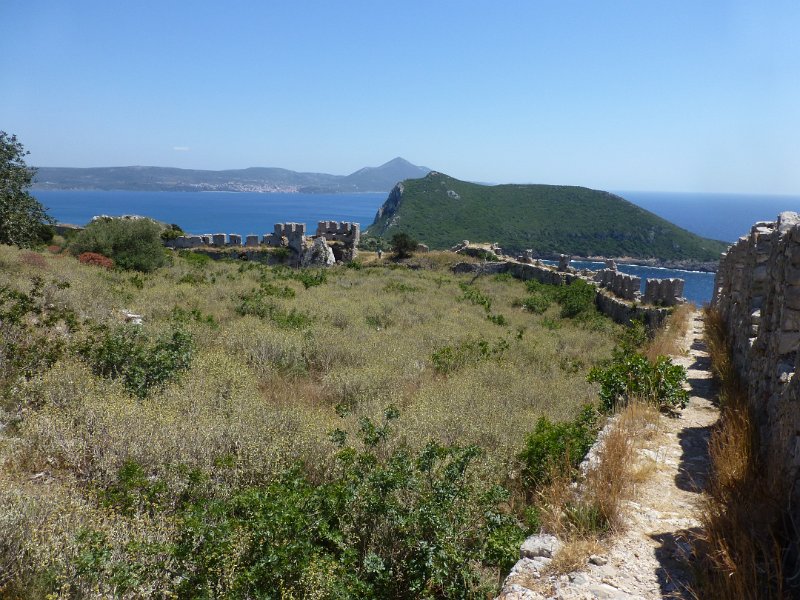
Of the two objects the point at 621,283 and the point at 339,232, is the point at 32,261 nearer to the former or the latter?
the point at 621,283

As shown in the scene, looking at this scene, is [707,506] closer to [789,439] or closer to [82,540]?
[789,439]

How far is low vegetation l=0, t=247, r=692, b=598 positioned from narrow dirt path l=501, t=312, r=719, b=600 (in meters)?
0.44

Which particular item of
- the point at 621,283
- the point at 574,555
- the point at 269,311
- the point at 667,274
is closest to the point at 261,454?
the point at 574,555

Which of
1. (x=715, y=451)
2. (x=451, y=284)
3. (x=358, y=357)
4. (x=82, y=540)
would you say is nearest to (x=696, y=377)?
(x=715, y=451)

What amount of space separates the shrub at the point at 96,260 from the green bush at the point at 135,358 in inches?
420

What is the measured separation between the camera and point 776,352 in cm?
495

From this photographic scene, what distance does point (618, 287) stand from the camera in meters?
22.1

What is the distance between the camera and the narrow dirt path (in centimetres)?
344

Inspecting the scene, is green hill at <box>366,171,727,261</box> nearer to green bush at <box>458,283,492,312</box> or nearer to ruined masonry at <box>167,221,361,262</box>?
ruined masonry at <box>167,221,361,262</box>

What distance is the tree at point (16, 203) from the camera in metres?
19.4

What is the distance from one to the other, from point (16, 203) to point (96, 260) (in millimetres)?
5750

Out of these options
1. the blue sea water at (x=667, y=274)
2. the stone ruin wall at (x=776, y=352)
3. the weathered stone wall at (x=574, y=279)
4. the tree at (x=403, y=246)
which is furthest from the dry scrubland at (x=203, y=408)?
→ the blue sea water at (x=667, y=274)

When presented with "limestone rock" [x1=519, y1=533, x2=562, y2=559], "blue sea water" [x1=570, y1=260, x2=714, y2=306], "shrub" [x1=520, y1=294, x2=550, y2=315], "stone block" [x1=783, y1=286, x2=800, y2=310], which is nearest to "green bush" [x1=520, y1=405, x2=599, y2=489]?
"limestone rock" [x1=519, y1=533, x2=562, y2=559]

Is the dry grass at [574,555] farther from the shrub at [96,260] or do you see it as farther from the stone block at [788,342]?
the shrub at [96,260]
